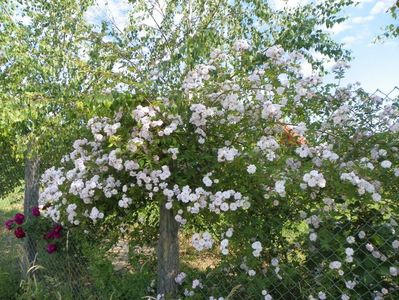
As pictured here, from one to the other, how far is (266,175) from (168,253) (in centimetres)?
112

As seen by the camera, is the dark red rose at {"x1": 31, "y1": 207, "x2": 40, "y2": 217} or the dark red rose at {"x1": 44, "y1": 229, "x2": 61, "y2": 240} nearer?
the dark red rose at {"x1": 44, "y1": 229, "x2": 61, "y2": 240}

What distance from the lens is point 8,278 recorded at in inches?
181

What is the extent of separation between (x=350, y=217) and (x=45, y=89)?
3928mm

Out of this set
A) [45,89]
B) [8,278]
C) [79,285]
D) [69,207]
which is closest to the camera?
[69,207]

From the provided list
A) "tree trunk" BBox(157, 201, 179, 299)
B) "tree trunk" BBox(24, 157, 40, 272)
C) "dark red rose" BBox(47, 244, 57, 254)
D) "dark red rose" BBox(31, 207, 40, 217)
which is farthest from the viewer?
"tree trunk" BBox(24, 157, 40, 272)

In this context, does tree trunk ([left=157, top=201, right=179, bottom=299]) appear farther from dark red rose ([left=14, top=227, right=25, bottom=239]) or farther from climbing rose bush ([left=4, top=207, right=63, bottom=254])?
dark red rose ([left=14, top=227, right=25, bottom=239])

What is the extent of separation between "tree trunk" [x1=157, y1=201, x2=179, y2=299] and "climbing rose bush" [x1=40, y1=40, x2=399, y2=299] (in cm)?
10

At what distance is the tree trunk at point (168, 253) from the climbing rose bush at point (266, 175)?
0.10 meters

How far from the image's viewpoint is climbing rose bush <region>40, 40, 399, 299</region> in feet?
8.09

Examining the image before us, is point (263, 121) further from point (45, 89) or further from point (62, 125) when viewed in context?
point (45, 89)

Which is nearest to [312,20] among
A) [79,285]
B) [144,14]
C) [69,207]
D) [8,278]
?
[144,14]

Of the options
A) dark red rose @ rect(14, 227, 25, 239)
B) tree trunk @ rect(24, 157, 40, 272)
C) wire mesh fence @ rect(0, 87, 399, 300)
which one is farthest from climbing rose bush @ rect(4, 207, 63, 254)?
wire mesh fence @ rect(0, 87, 399, 300)

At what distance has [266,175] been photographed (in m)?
2.63

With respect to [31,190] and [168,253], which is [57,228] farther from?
[168,253]
